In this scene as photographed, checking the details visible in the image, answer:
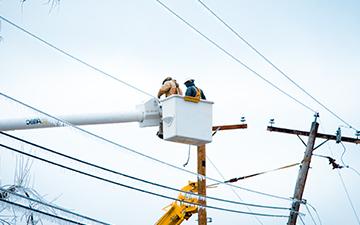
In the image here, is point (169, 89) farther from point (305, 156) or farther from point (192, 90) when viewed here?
point (305, 156)

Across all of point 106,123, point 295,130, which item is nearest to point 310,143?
point 295,130

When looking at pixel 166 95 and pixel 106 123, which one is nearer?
pixel 106 123

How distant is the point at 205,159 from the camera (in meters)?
14.6

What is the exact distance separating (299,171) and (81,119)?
→ 7.37 metres

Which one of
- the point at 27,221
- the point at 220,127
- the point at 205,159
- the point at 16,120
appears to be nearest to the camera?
the point at 27,221

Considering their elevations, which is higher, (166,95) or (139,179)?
(166,95)

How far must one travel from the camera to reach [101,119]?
9.02 metres

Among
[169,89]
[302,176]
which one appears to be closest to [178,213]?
[302,176]

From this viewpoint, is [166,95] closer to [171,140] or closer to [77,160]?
[171,140]

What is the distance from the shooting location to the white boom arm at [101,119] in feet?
28.3

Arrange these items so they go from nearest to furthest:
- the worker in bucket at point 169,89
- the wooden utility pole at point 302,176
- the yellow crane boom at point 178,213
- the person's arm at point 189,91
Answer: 1. the person's arm at point 189,91
2. the worker in bucket at point 169,89
3. the wooden utility pole at point 302,176
4. the yellow crane boom at point 178,213

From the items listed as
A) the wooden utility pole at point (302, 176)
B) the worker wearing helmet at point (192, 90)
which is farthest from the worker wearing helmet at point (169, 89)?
the wooden utility pole at point (302, 176)

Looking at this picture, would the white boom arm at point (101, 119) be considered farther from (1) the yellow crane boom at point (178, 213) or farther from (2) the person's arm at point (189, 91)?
(1) the yellow crane boom at point (178, 213)

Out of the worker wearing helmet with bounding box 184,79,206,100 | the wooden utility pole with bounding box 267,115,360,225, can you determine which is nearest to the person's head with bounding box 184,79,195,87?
the worker wearing helmet with bounding box 184,79,206,100
